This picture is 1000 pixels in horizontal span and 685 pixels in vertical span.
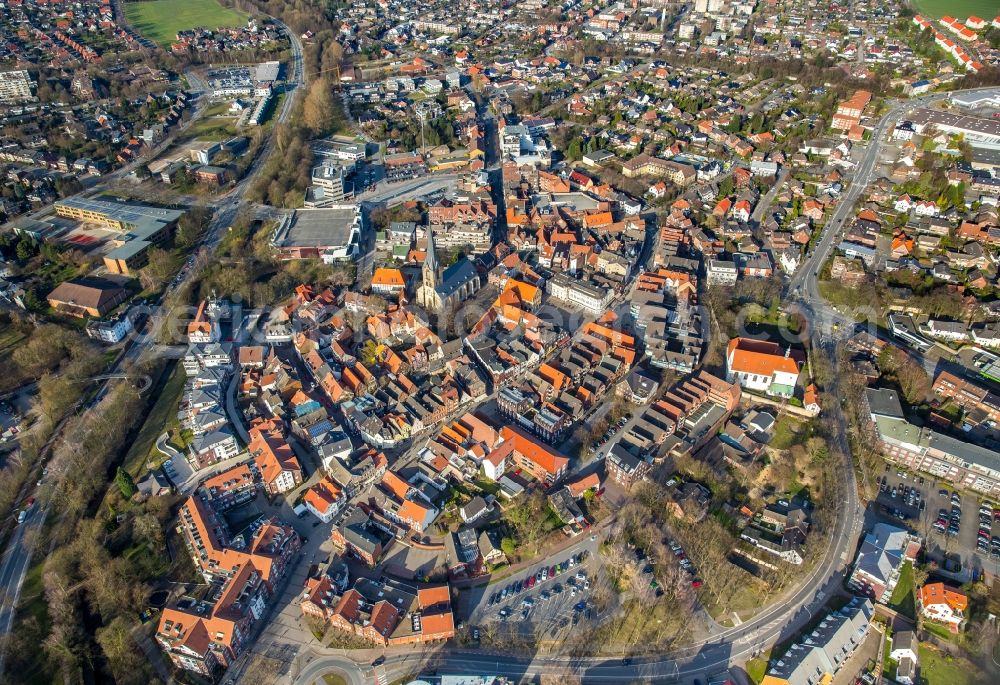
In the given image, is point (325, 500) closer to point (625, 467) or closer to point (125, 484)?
point (125, 484)

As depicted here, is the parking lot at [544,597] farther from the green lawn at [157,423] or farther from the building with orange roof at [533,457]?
the green lawn at [157,423]

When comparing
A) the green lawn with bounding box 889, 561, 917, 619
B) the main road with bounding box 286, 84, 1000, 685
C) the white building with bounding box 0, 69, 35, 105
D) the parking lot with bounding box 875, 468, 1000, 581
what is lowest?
the main road with bounding box 286, 84, 1000, 685

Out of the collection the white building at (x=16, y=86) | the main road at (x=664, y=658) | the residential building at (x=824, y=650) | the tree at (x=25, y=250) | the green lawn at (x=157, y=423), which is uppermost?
the white building at (x=16, y=86)

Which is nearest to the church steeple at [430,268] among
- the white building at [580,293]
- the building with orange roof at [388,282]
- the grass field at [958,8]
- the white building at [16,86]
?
the building with orange roof at [388,282]

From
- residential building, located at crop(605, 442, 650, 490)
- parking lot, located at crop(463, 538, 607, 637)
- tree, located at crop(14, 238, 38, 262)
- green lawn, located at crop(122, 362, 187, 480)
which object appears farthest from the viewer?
tree, located at crop(14, 238, 38, 262)

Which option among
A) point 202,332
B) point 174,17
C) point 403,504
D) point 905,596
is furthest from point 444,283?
point 174,17

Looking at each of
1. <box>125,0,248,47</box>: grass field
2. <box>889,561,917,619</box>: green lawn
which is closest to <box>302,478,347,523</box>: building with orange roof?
<box>889,561,917,619</box>: green lawn

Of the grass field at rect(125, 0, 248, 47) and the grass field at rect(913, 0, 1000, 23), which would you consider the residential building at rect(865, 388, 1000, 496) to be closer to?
the grass field at rect(913, 0, 1000, 23)

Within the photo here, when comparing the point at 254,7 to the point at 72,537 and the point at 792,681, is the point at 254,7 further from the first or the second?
the point at 792,681
